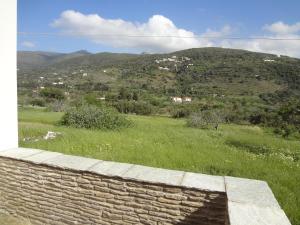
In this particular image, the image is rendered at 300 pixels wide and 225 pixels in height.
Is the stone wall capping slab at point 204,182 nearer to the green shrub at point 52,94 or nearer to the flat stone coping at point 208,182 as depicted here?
the flat stone coping at point 208,182

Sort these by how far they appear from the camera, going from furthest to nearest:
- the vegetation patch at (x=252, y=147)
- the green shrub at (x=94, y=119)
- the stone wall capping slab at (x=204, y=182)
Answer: the green shrub at (x=94, y=119) → the vegetation patch at (x=252, y=147) → the stone wall capping slab at (x=204, y=182)

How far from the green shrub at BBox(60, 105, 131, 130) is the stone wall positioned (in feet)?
32.4

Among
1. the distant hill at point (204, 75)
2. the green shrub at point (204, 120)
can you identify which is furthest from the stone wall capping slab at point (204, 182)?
the distant hill at point (204, 75)

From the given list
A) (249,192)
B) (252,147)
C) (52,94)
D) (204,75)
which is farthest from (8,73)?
(204,75)

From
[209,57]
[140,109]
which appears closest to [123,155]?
[140,109]

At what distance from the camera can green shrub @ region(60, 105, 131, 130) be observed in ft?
46.4

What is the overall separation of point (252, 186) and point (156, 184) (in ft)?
3.16

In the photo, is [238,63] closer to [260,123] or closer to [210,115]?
[260,123]

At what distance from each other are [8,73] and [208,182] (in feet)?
9.30

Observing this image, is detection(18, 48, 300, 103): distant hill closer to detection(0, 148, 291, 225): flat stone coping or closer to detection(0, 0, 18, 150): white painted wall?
detection(0, 148, 291, 225): flat stone coping

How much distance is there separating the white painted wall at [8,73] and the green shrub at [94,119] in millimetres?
9641

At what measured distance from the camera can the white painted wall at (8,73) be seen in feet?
13.6

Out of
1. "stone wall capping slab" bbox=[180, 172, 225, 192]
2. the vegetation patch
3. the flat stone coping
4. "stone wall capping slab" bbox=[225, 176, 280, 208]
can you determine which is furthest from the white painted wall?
the vegetation patch

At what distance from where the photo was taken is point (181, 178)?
137 inches
